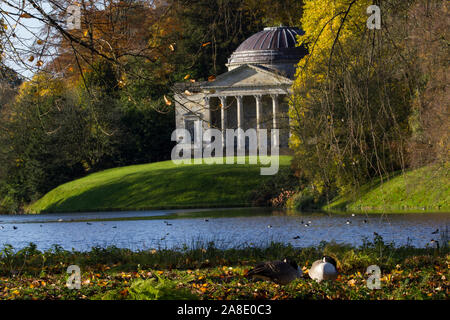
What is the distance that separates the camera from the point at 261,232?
20.9m

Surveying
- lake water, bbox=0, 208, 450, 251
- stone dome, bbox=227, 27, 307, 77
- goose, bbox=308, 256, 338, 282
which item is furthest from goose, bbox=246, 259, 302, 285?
stone dome, bbox=227, 27, 307, 77

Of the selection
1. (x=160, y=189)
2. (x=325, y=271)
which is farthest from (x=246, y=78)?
(x=325, y=271)

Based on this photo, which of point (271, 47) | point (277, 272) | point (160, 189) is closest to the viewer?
point (277, 272)

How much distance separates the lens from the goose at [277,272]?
27.2 feet

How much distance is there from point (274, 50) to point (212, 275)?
173 feet

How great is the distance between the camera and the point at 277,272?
27.2 feet

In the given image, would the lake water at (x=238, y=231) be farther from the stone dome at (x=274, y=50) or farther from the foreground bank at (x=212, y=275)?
the stone dome at (x=274, y=50)

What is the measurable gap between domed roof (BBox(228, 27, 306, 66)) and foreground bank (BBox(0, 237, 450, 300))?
49.2 metres

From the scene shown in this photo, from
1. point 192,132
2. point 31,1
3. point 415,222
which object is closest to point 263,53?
point 192,132

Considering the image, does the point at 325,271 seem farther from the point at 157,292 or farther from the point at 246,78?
the point at 246,78

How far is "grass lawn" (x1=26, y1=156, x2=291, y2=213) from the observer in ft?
134

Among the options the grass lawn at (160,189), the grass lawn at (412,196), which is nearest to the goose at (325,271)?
the grass lawn at (412,196)

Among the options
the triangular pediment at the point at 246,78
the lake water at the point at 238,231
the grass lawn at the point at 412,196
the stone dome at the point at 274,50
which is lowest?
the lake water at the point at 238,231
